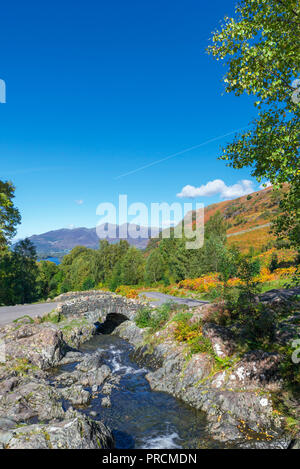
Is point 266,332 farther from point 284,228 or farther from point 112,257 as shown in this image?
point 112,257

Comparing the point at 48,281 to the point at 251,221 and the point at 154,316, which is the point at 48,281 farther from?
the point at 251,221

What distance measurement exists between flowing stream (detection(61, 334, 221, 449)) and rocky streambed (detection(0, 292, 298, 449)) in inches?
1.7

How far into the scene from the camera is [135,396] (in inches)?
592

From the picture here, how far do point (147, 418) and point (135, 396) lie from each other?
2.49m

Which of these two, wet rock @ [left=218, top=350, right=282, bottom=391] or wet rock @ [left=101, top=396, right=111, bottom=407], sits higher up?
wet rock @ [left=218, top=350, right=282, bottom=391]

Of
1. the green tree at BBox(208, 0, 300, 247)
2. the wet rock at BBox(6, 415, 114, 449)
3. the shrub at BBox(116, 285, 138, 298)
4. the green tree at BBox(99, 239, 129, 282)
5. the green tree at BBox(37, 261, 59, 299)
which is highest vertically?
the green tree at BBox(208, 0, 300, 247)

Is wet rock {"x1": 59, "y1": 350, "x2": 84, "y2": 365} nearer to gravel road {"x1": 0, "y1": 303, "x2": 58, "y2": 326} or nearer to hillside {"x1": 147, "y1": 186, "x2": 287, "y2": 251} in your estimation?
gravel road {"x1": 0, "y1": 303, "x2": 58, "y2": 326}

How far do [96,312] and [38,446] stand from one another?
74.7 ft

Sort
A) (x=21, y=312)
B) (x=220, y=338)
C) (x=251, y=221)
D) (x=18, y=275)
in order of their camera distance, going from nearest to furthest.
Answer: (x=220, y=338)
(x=21, y=312)
(x=18, y=275)
(x=251, y=221)

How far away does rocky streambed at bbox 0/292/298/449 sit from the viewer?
9.60 m

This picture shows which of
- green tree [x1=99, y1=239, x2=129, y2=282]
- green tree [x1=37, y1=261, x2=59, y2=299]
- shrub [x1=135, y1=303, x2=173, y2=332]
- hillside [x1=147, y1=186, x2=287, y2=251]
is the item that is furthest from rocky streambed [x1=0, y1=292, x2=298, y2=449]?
hillside [x1=147, y1=186, x2=287, y2=251]

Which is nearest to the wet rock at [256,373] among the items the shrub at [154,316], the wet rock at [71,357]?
the shrub at [154,316]

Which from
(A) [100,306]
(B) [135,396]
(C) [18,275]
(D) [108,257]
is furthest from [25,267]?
(B) [135,396]

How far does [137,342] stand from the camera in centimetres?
2473
